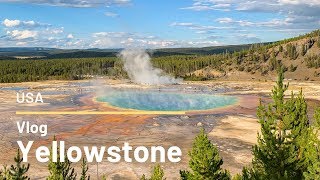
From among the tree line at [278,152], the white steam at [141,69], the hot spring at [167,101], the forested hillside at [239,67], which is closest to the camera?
the tree line at [278,152]

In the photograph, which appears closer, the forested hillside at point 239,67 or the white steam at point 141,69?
the white steam at point 141,69

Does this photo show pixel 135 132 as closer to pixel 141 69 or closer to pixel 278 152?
pixel 278 152

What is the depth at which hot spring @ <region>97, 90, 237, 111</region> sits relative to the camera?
6875 cm

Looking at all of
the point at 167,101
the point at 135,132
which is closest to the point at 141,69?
the point at 167,101

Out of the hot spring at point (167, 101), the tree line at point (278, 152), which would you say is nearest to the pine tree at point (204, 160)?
the tree line at point (278, 152)

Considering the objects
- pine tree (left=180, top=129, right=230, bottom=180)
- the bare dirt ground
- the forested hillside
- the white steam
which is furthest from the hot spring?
pine tree (left=180, top=129, right=230, bottom=180)

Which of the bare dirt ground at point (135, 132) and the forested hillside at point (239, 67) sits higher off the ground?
the forested hillside at point (239, 67)

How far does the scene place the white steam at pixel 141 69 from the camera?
127m

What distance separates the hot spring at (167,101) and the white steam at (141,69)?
3556 cm

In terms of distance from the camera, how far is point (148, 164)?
3566 cm

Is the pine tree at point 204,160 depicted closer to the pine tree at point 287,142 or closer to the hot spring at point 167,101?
the pine tree at point 287,142

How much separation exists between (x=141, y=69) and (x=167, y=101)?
6456 centimetres

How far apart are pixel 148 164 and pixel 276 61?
11020 cm

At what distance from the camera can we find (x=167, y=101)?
7681cm
